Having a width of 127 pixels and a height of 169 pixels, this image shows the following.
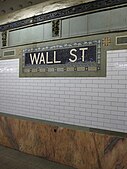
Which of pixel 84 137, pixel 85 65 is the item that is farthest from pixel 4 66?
pixel 84 137

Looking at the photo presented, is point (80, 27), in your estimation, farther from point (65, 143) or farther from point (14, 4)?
point (65, 143)

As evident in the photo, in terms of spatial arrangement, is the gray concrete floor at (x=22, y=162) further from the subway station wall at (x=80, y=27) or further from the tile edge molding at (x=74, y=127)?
the subway station wall at (x=80, y=27)

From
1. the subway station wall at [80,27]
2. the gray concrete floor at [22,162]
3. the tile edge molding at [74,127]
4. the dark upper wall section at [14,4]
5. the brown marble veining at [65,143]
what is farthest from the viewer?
the dark upper wall section at [14,4]

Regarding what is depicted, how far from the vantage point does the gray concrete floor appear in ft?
12.3

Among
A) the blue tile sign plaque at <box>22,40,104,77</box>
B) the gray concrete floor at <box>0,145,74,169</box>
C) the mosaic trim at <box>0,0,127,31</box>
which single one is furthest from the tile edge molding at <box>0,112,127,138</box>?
the mosaic trim at <box>0,0,127,31</box>

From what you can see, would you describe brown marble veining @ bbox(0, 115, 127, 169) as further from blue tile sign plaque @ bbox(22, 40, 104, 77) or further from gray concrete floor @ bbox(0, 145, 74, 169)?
blue tile sign plaque @ bbox(22, 40, 104, 77)

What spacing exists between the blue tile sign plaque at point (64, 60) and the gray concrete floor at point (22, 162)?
185cm

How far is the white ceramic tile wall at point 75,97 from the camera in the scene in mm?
3498

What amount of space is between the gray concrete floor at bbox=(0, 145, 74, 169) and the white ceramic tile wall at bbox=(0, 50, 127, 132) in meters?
0.89

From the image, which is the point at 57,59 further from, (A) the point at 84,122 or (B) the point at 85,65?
(A) the point at 84,122

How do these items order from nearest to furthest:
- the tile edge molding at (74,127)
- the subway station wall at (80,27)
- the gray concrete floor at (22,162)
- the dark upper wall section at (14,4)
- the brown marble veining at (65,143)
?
the brown marble veining at (65,143), the tile edge molding at (74,127), the subway station wall at (80,27), the gray concrete floor at (22,162), the dark upper wall section at (14,4)

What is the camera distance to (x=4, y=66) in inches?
211

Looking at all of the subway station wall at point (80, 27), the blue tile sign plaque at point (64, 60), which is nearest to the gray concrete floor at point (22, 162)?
the blue tile sign plaque at point (64, 60)

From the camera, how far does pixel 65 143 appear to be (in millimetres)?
3875
